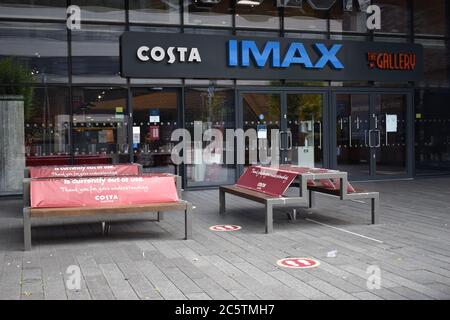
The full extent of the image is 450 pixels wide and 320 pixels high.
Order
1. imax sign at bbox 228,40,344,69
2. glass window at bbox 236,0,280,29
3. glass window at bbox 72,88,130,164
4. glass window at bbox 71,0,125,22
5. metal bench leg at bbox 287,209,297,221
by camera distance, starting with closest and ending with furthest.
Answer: metal bench leg at bbox 287,209,297,221
glass window at bbox 72,88,130,164
glass window at bbox 71,0,125,22
imax sign at bbox 228,40,344,69
glass window at bbox 236,0,280,29

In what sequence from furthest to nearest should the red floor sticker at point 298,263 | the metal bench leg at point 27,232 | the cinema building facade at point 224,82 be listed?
the cinema building facade at point 224,82 < the metal bench leg at point 27,232 < the red floor sticker at point 298,263

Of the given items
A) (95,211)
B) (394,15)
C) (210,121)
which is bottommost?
(95,211)

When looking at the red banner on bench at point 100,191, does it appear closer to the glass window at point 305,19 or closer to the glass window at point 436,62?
the glass window at point 305,19

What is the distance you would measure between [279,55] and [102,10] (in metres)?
4.24

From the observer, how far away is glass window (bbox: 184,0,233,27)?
13.9 m

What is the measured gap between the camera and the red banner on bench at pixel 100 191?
24.5 ft

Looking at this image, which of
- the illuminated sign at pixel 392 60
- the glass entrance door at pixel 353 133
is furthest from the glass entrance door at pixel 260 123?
the illuminated sign at pixel 392 60

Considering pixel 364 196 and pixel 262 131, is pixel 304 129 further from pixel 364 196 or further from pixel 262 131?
A: pixel 364 196

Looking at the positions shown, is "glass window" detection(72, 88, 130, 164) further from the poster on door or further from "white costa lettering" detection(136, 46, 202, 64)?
"white costa lettering" detection(136, 46, 202, 64)

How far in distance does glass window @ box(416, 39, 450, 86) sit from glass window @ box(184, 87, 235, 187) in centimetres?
557

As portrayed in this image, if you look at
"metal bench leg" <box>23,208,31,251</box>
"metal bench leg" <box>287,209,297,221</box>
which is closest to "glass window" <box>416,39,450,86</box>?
"metal bench leg" <box>287,209,297,221</box>

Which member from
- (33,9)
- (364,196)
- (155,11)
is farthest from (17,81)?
(364,196)

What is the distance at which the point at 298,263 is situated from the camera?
21.0ft

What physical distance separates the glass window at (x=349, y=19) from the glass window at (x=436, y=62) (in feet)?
5.60
